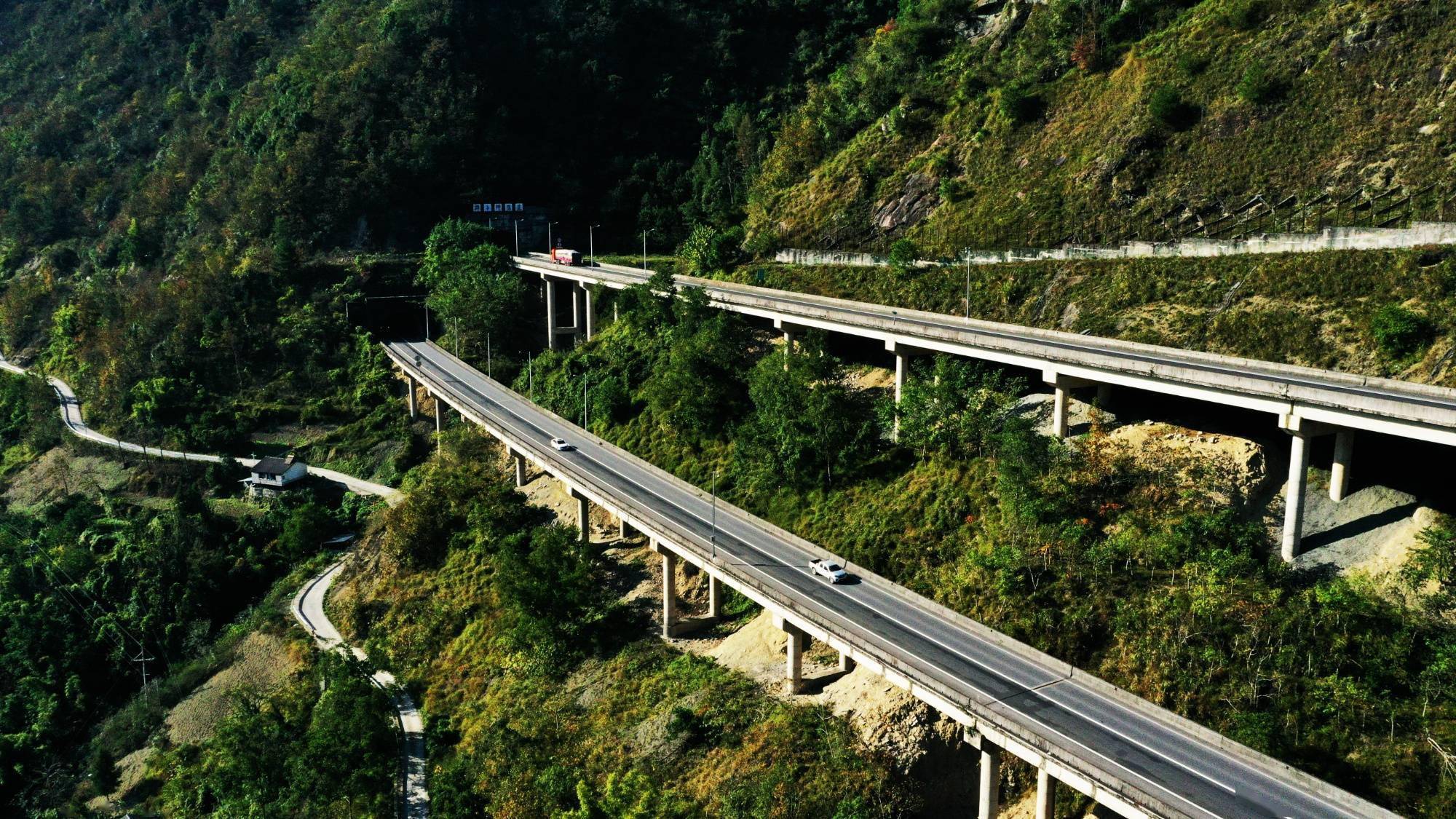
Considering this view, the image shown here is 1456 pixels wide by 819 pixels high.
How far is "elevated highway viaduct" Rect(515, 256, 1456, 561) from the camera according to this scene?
3875cm

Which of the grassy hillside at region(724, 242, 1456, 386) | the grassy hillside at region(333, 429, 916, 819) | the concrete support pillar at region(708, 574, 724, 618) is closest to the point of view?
the grassy hillside at region(333, 429, 916, 819)

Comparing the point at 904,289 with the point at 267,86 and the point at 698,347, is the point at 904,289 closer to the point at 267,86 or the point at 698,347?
the point at 698,347

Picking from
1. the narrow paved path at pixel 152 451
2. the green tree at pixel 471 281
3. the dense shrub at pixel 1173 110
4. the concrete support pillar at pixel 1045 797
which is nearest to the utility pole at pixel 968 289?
the dense shrub at pixel 1173 110

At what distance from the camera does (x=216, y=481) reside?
9494 cm

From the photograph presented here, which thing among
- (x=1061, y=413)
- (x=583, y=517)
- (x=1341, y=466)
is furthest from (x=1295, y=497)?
(x=583, y=517)

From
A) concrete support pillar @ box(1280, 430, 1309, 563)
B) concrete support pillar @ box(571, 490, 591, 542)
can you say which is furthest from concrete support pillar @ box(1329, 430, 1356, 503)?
concrete support pillar @ box(571, 490, 591, 542)

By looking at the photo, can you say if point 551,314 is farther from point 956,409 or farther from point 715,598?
point 956,409

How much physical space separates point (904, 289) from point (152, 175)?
425 ft

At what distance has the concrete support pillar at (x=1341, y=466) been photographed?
134 ft

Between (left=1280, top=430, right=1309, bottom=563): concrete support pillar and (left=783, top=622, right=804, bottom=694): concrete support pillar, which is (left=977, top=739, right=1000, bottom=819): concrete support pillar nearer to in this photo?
(left=783, top=622, right=804, bottom=694): concrete support pillar

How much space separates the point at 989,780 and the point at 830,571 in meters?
14.3

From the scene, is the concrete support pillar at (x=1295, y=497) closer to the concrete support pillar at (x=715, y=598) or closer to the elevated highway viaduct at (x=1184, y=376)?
the elevated highway viaduct at (x=1184, y=376)

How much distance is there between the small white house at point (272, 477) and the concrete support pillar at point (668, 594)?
52.7 m

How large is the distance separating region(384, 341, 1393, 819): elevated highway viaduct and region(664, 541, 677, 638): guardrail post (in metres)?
0.08
